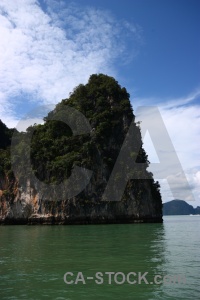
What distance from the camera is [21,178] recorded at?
40531 mm

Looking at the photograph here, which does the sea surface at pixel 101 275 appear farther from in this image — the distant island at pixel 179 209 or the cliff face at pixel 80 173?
the distant island at pixel 179 209

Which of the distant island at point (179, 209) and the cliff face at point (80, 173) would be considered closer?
the cliff face at point (80, 173)

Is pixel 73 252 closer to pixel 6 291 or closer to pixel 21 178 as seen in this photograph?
pixel 6 291

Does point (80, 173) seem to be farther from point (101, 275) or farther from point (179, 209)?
point (179, 209)

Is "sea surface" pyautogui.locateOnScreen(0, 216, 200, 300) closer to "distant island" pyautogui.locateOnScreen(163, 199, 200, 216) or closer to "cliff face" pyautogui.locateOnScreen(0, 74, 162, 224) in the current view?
"cliff face" pyautogui.locateOnScreen(0, 74, 162, 224)

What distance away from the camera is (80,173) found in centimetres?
3812

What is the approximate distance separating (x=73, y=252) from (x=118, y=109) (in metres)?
31.6

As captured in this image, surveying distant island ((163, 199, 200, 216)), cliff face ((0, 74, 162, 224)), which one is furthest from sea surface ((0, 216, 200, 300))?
distant island ((163, 199, 200, 216))

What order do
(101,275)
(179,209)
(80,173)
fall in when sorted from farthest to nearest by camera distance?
1. (179,209)
2. (80,173)
3. (101,275)

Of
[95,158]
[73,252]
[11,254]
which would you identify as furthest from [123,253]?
[95,158]

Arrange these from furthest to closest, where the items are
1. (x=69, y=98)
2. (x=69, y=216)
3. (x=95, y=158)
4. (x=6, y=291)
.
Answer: (x=69, y=98) < (x=95, y=158) < (x=69, y=216) < (x=6, y=291)

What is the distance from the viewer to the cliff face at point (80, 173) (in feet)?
123

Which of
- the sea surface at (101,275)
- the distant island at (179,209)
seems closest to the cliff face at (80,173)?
the sea surface at (101,275)

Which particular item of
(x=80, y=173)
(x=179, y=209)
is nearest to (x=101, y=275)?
(x=80, y=173)
